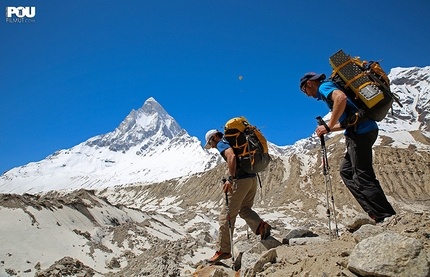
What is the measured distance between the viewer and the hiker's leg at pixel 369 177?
3798 millimetres

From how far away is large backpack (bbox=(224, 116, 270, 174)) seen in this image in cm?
454

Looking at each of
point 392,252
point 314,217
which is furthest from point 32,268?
point 314,217

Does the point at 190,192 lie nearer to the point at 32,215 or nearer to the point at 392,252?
the point at 32,215

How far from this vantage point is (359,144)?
3.82 metres

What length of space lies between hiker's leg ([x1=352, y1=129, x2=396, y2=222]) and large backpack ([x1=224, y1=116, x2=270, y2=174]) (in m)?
1.36

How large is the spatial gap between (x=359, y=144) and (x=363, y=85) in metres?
0.76

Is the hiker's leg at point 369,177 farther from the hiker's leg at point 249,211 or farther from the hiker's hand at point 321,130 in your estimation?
the hiker's leg at point 249,211

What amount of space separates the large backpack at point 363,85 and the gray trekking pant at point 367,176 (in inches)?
10.0

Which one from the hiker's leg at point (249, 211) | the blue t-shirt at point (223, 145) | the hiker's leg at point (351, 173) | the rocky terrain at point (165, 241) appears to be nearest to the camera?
the rocky terrain at point (165, 241)

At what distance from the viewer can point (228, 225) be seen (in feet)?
15.4

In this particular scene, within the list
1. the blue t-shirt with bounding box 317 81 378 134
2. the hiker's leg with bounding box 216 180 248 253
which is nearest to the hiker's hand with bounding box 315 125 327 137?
the blue t-shirt with bounding box 317 81 378 134

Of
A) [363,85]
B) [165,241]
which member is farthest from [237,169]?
[165,241]

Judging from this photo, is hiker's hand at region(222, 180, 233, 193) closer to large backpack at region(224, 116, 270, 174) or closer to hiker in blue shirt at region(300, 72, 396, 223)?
large backpack at region(224, 116, 270, 174)

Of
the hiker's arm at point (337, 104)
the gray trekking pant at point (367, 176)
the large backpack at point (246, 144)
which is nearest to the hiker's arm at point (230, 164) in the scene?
the large backpack at point (246, 144)
